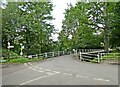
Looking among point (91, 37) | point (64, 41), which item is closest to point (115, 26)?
point (91, 37)

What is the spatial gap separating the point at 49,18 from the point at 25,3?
5529 mm

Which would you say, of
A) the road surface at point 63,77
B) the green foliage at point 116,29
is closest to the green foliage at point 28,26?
the green foliage at point 116,29

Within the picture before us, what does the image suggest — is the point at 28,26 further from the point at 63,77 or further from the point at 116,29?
the point at 63,77

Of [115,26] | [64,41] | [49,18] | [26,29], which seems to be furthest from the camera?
[64,41]

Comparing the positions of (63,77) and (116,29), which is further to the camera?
(116,29)

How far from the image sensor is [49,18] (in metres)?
48.7

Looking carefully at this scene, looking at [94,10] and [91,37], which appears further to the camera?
[91,37]

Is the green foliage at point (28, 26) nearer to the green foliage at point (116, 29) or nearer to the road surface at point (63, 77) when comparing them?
the green foliage at point (116, 29)

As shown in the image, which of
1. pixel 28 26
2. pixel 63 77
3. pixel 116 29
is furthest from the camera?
pixel 28 26

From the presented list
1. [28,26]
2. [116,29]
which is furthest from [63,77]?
[28,26]

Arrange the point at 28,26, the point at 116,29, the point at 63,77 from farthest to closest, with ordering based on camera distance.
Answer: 1. the point at 28,26
2. the point at 116,29
3. the point at 63,77

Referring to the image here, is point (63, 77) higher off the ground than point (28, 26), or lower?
lower

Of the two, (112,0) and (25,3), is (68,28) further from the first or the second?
(112,0)

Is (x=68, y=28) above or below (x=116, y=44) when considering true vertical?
above
